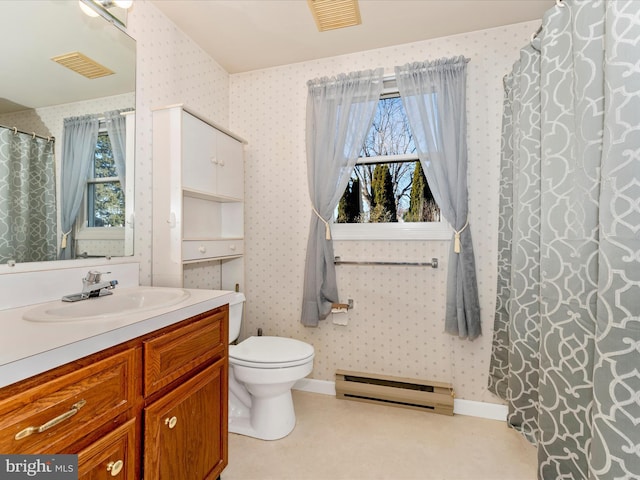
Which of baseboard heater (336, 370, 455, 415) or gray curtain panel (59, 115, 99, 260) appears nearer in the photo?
gray curtain panel (59, 115, 99, 260)

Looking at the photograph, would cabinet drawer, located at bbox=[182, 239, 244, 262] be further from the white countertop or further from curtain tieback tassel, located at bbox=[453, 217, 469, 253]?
curtain tieback tassel, located at bbox=[453, 217, 469, 253]

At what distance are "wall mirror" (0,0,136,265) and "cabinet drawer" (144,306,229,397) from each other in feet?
2.33

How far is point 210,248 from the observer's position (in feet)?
6.80

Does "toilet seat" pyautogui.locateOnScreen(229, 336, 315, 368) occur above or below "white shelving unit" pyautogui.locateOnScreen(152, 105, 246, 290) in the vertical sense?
below

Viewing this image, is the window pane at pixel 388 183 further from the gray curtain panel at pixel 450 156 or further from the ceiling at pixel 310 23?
the ceiling at pixel 310 23

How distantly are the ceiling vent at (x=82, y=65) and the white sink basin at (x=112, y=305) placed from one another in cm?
103

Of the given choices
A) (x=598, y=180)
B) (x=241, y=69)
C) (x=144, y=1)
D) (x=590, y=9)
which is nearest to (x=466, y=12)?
(x=590, y=9)

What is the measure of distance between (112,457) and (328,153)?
197cm

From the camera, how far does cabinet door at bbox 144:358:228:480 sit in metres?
1.03

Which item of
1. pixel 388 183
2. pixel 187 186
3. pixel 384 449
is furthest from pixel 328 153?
pixel 384 449

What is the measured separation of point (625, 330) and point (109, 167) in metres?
2.12

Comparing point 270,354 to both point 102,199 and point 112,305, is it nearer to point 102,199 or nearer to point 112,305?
point 112,305

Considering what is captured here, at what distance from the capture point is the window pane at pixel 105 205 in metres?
→ 1.53

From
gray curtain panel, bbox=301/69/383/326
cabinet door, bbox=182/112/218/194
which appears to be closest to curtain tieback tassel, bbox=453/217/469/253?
gray curtain panel, bbox=301/69/383/326
